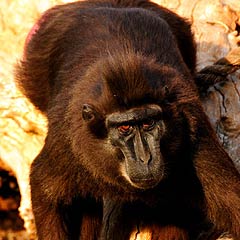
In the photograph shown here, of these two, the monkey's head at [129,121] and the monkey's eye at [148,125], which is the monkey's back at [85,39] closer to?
the monkey's head at [129,121]

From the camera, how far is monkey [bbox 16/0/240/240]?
469cm

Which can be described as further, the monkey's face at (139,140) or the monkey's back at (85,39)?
the monkey's back at (85,39)

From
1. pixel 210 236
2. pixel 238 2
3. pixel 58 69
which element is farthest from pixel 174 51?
pixel 238 2

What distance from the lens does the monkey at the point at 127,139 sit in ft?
15.4

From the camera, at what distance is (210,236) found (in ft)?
18.7

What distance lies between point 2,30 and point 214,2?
1.70m

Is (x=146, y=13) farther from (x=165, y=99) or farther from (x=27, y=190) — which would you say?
(x=27, y=190)

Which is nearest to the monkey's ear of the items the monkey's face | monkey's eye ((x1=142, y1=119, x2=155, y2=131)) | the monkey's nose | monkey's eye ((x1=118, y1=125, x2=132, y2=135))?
the monkey's face

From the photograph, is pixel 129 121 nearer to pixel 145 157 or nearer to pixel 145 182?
pixel 145 157

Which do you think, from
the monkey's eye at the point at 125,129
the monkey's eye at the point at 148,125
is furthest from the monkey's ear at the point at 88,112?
the monkey's eye at the point at 148,125

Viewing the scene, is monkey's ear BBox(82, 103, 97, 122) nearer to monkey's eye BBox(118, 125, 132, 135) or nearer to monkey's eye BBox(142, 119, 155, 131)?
monkey's eye BBox(118, 125, 132, 135)

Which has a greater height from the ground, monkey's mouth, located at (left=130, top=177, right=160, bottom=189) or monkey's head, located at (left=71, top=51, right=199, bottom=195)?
monkey's head, located at (left=71, top=51, right=199, bottom=195)

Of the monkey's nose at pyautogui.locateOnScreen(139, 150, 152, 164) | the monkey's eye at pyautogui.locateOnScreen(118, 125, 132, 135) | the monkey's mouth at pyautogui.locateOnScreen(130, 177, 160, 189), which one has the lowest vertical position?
the monkey's mouth at pyautogui.locateOnScreen(130, 177, 160, 189)

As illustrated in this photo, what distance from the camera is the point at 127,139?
469 cm
